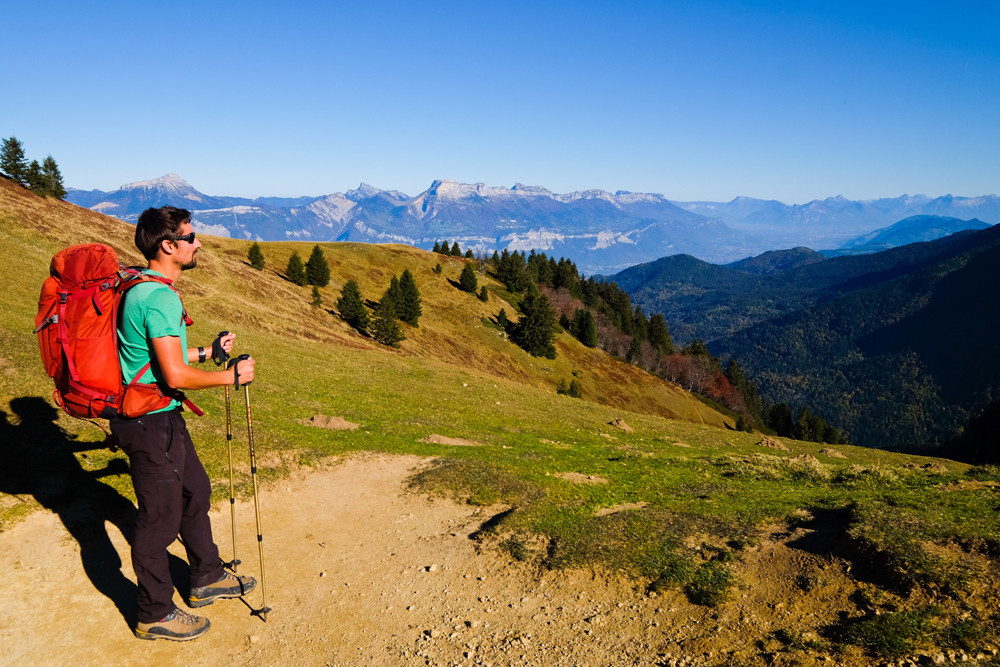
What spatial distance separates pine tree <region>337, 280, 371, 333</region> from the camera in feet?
207

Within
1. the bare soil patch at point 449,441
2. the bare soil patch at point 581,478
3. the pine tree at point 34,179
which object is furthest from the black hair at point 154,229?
the pine tree at point 34,179

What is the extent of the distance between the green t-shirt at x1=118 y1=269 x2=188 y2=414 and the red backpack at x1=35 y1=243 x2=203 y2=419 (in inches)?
3.2

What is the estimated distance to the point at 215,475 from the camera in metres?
13.1

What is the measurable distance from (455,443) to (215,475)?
9.94 metres

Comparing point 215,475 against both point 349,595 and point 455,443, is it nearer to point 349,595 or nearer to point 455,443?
point 349,595

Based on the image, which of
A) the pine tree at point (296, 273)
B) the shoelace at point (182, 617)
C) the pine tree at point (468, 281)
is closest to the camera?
the shoelace at point (182, 617)

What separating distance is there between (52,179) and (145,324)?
69234mm

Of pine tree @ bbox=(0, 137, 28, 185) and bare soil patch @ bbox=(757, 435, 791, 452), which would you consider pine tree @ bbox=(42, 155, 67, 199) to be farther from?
bare soil patch @ bbox=(757, 435, 791, 452)

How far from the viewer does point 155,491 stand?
6.86 meters

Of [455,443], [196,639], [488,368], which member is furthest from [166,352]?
[488,368]

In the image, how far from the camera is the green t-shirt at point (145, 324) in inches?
251

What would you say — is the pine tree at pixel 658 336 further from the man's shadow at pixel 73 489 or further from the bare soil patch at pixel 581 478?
the man's shadow at pixel 73 489

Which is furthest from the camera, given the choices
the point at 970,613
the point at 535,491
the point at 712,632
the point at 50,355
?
the point at 535,491

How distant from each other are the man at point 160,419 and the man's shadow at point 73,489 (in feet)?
3.46
